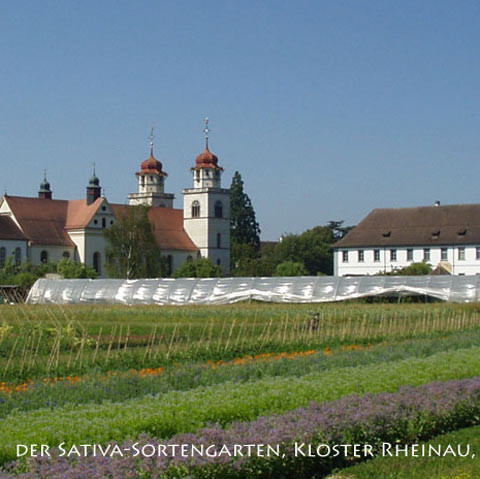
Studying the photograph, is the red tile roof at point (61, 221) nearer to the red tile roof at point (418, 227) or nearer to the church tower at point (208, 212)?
the church tower at point (208, 212)

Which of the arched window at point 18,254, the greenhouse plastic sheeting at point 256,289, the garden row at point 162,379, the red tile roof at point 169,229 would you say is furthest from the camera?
the red tile roof at point 169,229

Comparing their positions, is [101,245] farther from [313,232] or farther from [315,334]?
[315,334]

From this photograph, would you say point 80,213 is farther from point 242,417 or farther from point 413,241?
point 242,417

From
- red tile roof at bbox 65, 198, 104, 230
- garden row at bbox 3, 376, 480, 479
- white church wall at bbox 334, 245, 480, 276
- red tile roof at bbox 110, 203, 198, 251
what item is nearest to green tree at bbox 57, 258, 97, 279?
red tile roof at bbox 65, 198, 104, 230

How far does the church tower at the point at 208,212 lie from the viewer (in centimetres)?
11369

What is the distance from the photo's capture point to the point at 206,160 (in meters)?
117

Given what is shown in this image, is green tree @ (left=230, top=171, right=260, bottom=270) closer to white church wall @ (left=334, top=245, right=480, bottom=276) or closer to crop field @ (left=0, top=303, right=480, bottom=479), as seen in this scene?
white church wall @ (left=334, top=245, right=480, bottom=276)

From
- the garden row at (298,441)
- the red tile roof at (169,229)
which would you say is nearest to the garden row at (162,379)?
the garden row at (298,441)

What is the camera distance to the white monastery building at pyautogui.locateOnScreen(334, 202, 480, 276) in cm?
8412

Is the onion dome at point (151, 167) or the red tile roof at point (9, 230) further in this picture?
the onion dome at point (151, 167)

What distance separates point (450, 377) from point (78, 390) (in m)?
6.02

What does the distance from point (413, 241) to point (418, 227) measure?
1.89 meters

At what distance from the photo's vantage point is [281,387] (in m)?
12.5

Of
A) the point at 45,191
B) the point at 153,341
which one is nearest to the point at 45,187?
the point at 45,191
